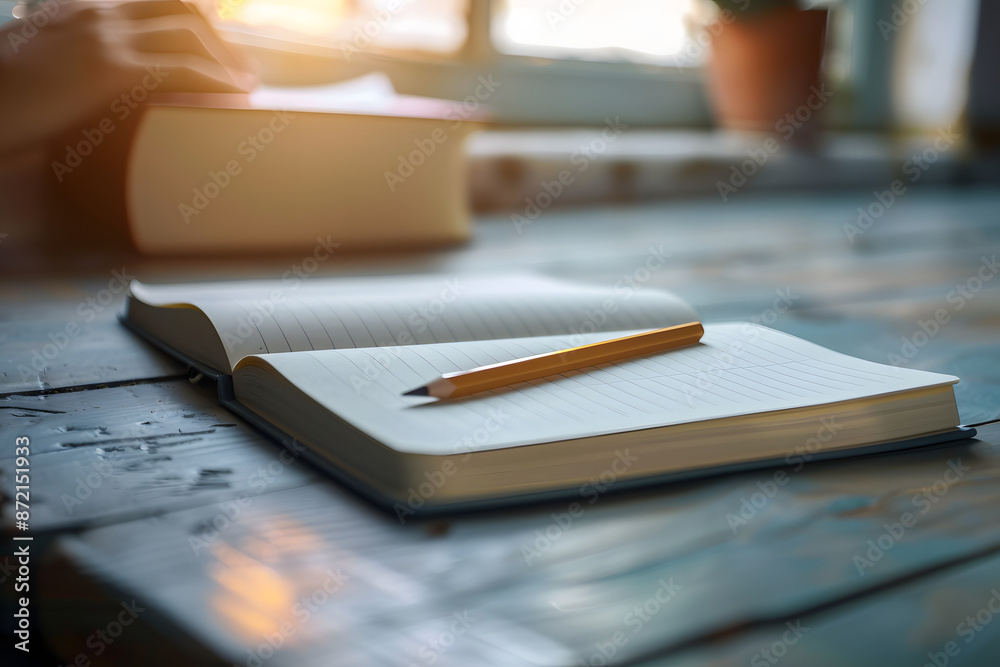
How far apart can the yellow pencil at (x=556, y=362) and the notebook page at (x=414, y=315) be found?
8 cm

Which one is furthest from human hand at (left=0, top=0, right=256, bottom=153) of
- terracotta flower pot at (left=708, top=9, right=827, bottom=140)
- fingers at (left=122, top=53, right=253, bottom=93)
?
terracotta flower pot at (left=708, top=9, right=827, bottom=140)

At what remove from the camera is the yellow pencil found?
371mm

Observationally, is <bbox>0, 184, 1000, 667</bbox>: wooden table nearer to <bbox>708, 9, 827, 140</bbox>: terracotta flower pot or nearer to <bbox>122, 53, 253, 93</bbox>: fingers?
<bbox>122, 53, 253, 93</bbox>: fingers

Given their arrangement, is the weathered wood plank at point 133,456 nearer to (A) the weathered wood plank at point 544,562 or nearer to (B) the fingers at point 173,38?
(A) the weathered wood plank at point 544,562

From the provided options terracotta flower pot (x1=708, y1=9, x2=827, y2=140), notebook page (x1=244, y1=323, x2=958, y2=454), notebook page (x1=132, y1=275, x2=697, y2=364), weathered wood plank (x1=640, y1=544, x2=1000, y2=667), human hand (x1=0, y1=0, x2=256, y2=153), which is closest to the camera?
weathered wood plank (x1=640, y1=544, x2=1000, y2=667)

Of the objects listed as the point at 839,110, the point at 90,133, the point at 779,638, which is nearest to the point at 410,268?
the point at 90,133

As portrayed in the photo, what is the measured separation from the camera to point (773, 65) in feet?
8.28

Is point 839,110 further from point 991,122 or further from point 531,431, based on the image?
point 531,431

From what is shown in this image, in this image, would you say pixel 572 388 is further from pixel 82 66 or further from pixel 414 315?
pixel 82 66

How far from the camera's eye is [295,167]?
1.05 m

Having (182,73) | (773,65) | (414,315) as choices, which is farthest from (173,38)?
(773,65)

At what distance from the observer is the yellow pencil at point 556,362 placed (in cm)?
37

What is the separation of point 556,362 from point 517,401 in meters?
0.05

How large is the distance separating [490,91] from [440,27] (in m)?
0.24
